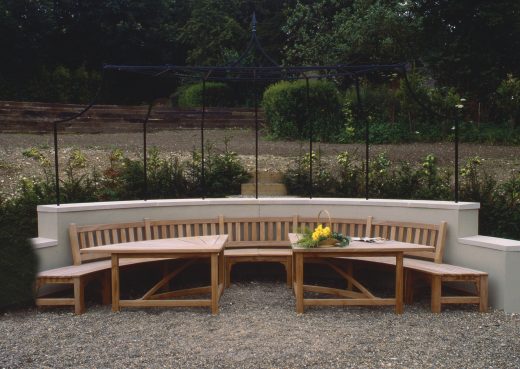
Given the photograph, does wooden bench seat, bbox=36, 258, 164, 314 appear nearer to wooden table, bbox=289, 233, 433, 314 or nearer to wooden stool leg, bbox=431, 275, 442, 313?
wooden table, bbox=289, 233, 433, 314

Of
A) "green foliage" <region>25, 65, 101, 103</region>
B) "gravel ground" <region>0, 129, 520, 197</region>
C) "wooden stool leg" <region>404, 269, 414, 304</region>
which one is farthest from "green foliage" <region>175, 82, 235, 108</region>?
"wooden stool leg" <region>404, 269, 414, 304</region>

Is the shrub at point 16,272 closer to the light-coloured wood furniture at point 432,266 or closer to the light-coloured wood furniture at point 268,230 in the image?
the light-coloured wood furniture at point 268,230

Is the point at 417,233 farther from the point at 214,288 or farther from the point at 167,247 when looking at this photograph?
the point at 167,247

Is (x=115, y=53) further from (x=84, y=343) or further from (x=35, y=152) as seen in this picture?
(x=84, y=343)

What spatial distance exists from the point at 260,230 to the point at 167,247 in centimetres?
193

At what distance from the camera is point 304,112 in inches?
642

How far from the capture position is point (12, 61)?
25.5m

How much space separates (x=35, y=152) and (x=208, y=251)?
23.7ft

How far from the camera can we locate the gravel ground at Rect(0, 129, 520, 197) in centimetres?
1191

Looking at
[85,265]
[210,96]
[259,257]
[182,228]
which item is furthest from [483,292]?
[210,96]

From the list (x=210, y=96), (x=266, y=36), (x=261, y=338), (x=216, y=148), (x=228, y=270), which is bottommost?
(x=261, y=338)

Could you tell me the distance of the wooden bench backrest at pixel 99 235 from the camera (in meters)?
6.96

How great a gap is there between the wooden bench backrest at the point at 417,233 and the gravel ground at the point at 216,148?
4312 mm

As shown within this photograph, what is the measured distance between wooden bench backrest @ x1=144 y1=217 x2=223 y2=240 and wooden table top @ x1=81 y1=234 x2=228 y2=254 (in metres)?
0.78
